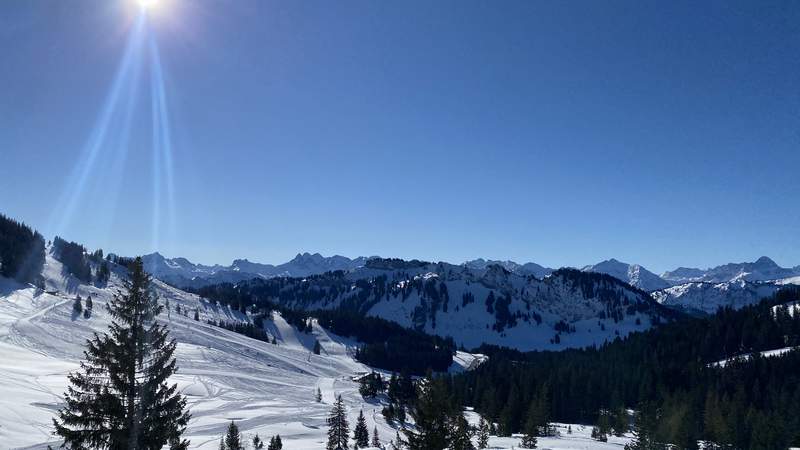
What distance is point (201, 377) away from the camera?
111062mm

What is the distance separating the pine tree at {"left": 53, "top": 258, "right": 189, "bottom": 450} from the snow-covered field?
29.1 metres

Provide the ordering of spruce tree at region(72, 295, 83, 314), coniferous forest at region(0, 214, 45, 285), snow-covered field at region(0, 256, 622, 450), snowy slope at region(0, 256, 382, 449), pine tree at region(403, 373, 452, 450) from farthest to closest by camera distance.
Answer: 1. coniferous forest at region(0, 214, 45, 285)
2. spruce tree at region(72, 295, 83, 314)
3. snowy slope at region(0, 256, 382, 449)
4. snow-covered field at region(0, 256, 622, 450)
5. pine tree at region(403, 373, 452, 450)

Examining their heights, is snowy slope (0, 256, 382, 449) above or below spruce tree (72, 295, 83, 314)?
→ below

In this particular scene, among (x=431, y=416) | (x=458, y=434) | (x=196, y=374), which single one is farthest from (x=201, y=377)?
(x=458, y=434)

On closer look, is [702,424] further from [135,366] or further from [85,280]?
[85,280]

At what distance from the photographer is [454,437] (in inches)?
858

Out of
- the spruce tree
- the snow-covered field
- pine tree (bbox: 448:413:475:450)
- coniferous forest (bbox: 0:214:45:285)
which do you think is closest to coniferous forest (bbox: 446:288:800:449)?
the snow-covered field

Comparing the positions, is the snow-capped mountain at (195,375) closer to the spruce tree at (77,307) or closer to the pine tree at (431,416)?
the spruce tree at (77,307)

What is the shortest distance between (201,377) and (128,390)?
104 m

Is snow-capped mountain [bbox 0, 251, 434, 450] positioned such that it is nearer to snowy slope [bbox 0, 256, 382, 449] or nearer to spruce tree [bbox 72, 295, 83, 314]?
snowy slope [bbox 0, 256, 382, 449]

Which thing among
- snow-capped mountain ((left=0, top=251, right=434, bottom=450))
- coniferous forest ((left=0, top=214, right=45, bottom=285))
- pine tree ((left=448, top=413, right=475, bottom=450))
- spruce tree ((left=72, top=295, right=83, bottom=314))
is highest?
coniferous forest ((left=0, top=214, right=45, bottom=285))

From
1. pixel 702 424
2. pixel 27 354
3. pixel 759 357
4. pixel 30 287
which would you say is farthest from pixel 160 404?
pixel 30 287

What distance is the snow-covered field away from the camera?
58.7 meters

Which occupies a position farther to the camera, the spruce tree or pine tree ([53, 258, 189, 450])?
the spruce tree
